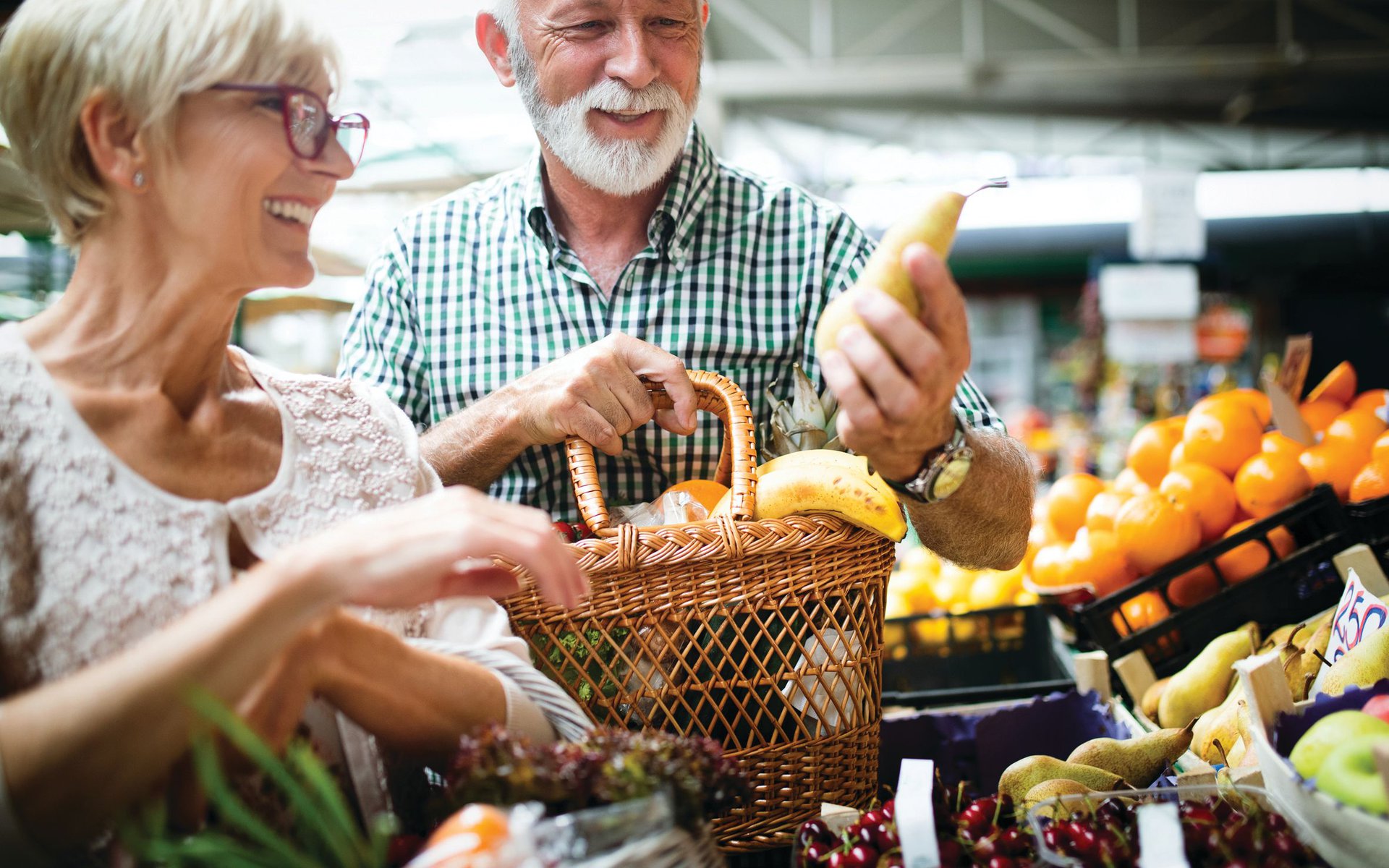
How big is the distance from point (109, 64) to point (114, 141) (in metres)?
0.08

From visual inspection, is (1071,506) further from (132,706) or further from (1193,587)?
(132,706)

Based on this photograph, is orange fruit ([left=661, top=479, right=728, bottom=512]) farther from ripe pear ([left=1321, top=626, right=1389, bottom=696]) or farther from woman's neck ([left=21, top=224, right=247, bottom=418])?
ripe pear ([left=1321, top=626, right=1389, bottom=696])

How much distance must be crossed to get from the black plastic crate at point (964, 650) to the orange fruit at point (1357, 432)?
0.78 metres

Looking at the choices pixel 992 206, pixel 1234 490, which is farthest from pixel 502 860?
pixel 992 206

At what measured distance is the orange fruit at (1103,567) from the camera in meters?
2.21

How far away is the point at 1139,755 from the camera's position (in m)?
1.50

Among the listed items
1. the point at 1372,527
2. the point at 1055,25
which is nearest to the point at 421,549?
the point at 1372,527

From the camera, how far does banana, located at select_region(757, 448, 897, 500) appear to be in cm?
138

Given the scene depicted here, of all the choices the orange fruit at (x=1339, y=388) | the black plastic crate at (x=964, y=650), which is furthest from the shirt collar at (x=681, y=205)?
the orange fruit at (x=1339, y=388)

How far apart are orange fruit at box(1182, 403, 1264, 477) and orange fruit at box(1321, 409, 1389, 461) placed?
15cm

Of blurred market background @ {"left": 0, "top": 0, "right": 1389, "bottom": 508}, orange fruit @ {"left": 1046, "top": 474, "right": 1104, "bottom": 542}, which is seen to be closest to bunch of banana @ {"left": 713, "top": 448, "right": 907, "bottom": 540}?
orange fruit @ {"left": 1046, "top": 474, "right": 1104, "bottom": 542}

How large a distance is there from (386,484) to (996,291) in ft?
38.4

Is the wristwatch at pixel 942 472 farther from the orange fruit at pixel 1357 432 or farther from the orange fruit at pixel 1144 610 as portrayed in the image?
the orange fruit at pixel 1357 432

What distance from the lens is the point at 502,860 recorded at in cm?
77
